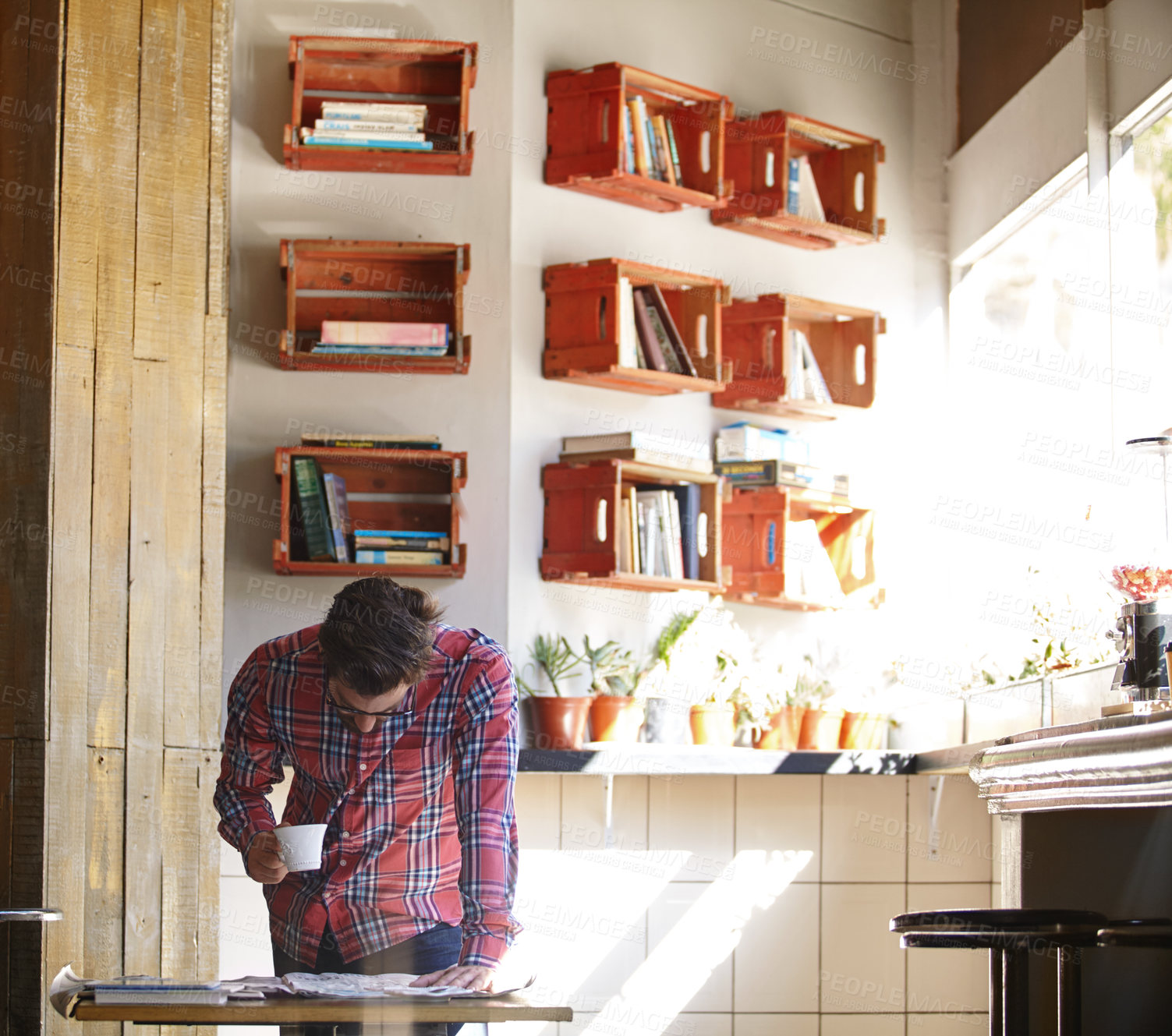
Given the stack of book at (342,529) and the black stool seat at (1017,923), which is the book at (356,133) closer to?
the stack of book at (342,529)

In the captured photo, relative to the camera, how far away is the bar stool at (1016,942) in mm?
1970

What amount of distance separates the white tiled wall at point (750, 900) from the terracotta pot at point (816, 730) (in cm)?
11

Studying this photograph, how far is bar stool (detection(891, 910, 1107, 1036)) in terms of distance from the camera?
1.97 m

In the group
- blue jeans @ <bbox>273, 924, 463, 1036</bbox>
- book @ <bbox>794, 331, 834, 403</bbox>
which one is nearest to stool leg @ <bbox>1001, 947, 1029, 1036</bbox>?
blue jeans @ <bbox>273, 924, 463, 1036</bbox>

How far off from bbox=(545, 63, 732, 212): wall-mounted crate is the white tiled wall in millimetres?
1834

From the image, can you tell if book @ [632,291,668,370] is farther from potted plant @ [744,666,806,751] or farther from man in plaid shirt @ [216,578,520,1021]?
man in plaid shirt @ [216,578,520,1021]

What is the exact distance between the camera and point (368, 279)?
444 cm

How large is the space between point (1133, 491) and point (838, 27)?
6.78 ft

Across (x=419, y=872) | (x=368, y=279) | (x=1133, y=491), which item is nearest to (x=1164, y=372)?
(x=1133, y=491)

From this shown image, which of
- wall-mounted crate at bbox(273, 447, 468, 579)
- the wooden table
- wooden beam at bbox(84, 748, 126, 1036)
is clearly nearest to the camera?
the wooden table

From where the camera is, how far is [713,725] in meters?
4.40

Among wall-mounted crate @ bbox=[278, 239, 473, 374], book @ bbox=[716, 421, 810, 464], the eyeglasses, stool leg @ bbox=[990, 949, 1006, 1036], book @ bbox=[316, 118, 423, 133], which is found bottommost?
stool leg @ bbox=[990, 949, 1006, 1036]

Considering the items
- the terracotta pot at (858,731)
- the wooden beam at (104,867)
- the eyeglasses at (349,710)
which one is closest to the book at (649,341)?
the terracotta pot at (858,731)

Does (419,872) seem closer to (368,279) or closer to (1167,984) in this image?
(1167,984)
